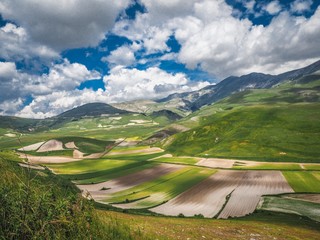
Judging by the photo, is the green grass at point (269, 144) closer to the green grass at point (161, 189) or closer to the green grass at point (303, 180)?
the green grass at point (303, 180)

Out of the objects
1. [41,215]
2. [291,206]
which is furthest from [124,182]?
[41,215]

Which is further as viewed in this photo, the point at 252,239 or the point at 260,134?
the point at 260,134

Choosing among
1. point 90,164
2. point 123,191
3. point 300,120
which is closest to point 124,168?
point 90,164

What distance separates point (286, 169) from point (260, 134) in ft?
256

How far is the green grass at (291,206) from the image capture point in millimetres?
56375

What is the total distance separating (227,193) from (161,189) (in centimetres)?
2199

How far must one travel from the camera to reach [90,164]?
500 ft

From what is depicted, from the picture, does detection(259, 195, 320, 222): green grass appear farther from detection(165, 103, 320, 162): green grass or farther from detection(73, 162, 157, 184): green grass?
detection(165, 103, 320, 162): green grass

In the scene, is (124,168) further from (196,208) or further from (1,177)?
(1,177)

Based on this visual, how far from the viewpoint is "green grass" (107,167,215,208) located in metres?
77.8

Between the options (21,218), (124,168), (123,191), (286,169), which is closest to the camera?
(21,218)

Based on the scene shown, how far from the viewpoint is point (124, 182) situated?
4050 inches

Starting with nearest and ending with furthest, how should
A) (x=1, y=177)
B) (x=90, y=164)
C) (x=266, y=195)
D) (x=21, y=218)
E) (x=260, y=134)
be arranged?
(x=21, y=218)
(x=1, y=177)
(x=266, y=195)
(x=90, y=164)
(x=260, y=134)

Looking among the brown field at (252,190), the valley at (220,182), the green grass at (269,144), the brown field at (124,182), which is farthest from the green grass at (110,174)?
the green grass at (269,144)
